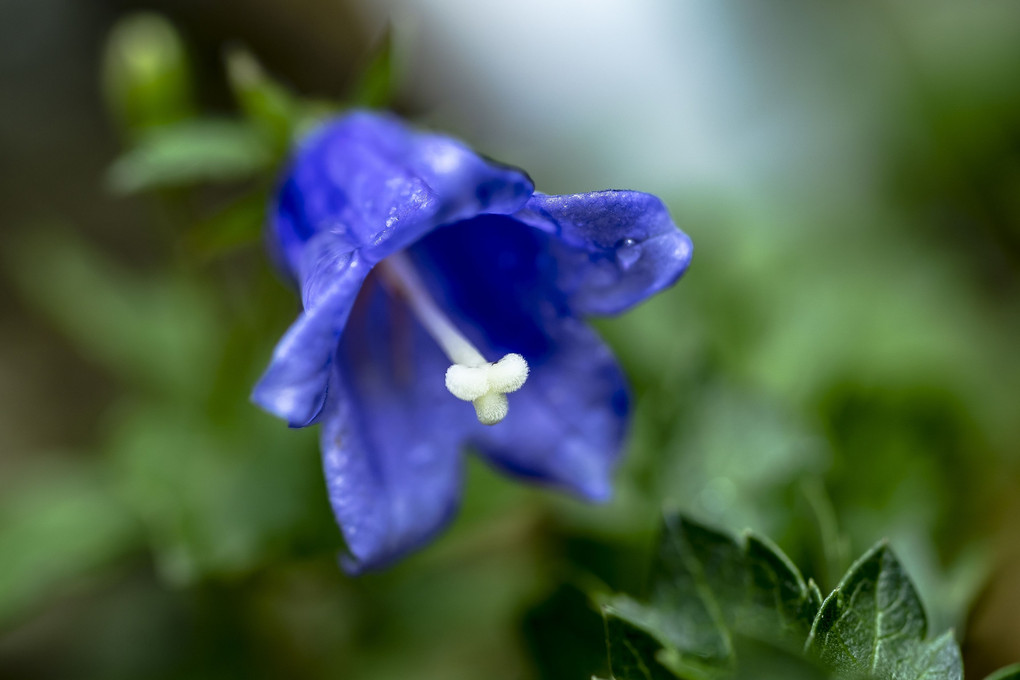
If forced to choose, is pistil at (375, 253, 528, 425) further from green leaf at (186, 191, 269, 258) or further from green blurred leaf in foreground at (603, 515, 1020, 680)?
green leaf at (186, 191, 269, 258)

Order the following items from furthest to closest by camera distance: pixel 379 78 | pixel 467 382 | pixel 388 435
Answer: pixel 379 78 → pixel 388 435 → pixel 467 382

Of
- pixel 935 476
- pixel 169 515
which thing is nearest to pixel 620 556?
pixel 935 476

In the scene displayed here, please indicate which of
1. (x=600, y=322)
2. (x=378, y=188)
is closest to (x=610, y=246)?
(x=378, y=188)

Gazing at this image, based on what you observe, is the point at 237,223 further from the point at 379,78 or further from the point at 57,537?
the point at 57,537

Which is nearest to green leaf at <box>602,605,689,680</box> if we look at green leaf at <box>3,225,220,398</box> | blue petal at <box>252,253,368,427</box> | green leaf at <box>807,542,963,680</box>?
green leaf at <box>807,542,963,680</box>

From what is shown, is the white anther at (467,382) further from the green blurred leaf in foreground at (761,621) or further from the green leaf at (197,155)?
the green leaf at (197,155)

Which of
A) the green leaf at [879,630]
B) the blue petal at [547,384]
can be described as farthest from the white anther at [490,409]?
the green leaf at [879,630]

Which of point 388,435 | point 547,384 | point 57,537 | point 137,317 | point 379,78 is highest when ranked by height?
point 379,78
